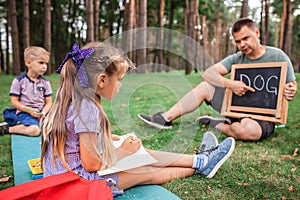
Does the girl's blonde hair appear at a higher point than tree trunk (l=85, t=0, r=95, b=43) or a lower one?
lower

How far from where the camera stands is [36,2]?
55.7 ft

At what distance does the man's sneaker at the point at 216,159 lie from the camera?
7.02 ft

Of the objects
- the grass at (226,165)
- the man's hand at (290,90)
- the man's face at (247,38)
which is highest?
the man's face at (247,38)

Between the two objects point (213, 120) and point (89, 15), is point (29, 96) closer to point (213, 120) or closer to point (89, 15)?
point (213, 120)

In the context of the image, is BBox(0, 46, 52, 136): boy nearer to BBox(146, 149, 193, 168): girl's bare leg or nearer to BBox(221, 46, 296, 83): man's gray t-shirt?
BBox(146, 149, 193, 168): girl's bare leg

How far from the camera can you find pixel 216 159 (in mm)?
2166

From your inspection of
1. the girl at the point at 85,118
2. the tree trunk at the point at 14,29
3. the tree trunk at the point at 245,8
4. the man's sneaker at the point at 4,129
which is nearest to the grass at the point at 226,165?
the girl at the point at 85,118

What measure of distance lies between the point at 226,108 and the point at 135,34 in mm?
1999

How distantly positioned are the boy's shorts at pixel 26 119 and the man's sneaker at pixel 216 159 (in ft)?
6.88

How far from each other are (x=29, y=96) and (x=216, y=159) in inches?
93.0

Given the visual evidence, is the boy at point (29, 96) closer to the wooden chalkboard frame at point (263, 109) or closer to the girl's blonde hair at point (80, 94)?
the girl's blonde hair at point (80, 94)

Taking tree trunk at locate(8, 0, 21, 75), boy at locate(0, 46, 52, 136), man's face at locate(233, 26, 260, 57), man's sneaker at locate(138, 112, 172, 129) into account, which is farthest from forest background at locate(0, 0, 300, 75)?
man's face at locate(233, 26, 260, 57)

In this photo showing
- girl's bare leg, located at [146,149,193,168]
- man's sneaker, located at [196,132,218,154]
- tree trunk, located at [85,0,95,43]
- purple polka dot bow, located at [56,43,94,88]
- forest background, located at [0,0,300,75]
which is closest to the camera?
purple polka dot bow, located at [56,43,94,88]

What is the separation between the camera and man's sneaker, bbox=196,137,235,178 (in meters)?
2.14
